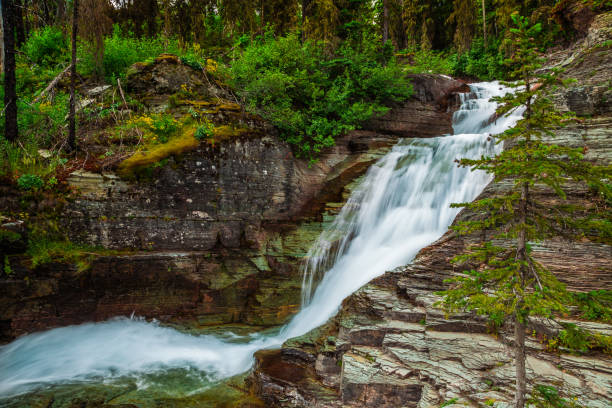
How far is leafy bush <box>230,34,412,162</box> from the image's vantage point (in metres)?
10.8

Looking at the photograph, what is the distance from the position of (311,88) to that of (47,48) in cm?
965

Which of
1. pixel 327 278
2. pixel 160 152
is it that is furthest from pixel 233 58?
pixel 327 278

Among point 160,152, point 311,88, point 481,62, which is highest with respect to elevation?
point 481,62

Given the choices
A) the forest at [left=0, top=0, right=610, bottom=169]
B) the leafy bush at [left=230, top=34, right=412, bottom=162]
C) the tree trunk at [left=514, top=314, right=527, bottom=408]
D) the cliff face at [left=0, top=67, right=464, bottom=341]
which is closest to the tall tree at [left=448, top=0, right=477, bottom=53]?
the forest at [left=0, top=0, right=610, bottom=169]

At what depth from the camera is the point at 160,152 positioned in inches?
356

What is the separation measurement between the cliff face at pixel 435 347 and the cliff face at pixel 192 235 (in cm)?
284

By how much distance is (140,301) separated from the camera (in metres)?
8.75

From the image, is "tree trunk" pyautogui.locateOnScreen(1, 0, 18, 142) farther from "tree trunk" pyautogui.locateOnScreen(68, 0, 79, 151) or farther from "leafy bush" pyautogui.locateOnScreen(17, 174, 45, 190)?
"leafy bush" pyautogui.locateOnScreen(17, 174, 45, 190)

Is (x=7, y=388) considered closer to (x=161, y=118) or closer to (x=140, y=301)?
(x=140, y=301)

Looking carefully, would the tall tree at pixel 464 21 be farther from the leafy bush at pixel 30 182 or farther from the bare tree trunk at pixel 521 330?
the leafy bush at pixel 30 182

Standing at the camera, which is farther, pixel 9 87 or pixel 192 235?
pixel 192 235

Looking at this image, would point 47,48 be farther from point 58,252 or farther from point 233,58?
point 58,252

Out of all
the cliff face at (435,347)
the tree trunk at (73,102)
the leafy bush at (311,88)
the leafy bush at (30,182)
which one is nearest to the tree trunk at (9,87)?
the tree trunk at (73,102)

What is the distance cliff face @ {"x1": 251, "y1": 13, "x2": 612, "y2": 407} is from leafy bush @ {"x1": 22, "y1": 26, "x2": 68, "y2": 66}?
12.8 m
